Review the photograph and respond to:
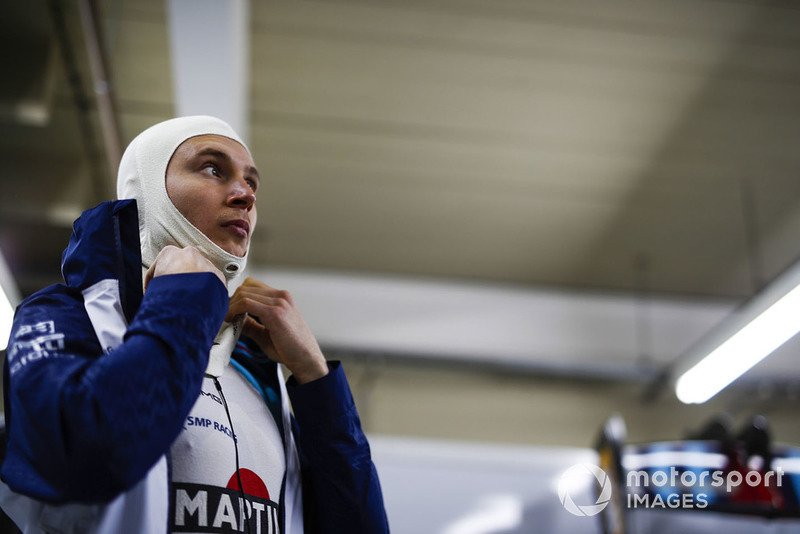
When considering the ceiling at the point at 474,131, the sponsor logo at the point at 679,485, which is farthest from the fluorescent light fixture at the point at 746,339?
the sponsor logo at the point at 679,485

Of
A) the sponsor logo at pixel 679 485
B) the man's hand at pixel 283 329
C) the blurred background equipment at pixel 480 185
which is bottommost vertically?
the man's hand at pixel 283 329

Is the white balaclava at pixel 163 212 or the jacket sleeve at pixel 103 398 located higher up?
the white balaclava at pixel 163 212

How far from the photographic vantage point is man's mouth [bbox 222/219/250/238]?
108 centimetres

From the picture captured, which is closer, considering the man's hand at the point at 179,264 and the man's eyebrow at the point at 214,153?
the man's hand at the point at 179,264

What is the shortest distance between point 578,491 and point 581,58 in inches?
90.5

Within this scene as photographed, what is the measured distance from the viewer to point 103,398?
721 millimetres

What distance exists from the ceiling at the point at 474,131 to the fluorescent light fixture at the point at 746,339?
0.87 m

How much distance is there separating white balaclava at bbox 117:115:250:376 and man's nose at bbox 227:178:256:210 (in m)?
0.07

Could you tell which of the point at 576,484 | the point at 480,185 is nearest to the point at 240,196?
the point at 576,484

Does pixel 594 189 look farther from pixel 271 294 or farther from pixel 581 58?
pixel 271 294

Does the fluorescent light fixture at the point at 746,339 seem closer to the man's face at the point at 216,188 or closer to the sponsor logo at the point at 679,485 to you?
the sponsor logo at the point at 679,485

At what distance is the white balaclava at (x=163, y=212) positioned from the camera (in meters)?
1.05

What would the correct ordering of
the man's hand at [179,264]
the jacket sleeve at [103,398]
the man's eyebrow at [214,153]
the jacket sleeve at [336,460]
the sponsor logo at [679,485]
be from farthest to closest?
1. the sponsor logo at [679,485]
2. the man's eyebrow at [214,153]
3. the jacket sleeve at [336,460]
4. the man's hand at [179,264]
5. the jacket sleeve at [103,398]

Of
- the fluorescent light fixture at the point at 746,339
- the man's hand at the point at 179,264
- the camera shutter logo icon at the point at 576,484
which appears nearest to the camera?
the man's hand at the point at 179,264
